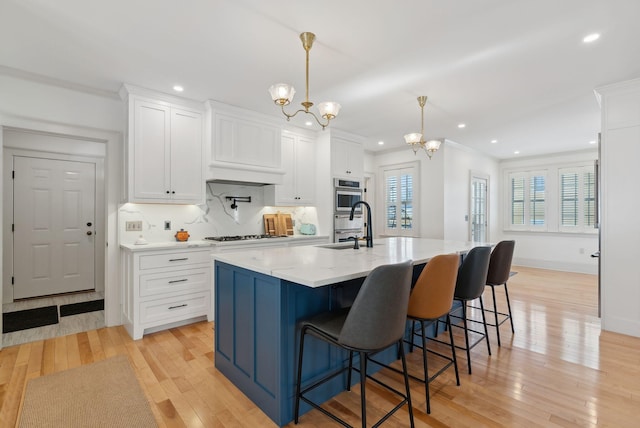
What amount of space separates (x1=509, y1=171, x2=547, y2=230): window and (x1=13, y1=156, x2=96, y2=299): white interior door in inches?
341

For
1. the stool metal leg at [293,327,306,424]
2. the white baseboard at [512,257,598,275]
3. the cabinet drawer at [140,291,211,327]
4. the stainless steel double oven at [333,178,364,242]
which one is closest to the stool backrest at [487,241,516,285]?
the stool metal leg at [293,327,306,424]

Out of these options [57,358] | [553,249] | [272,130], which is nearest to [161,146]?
[272,130]

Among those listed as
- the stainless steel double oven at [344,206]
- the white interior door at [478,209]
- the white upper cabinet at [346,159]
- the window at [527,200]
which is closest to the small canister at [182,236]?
the stainless steel double oven at [344,206]

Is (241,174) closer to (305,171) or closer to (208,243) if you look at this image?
(208,243)

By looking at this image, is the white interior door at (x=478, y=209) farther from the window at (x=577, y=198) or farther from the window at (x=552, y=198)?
the window at (x=577, y=198)

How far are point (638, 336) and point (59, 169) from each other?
7580mm

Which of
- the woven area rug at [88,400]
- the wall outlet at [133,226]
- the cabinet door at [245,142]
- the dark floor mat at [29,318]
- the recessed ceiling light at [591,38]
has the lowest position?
the woven area rug at [88,400]

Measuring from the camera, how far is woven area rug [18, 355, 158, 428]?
1918 mm

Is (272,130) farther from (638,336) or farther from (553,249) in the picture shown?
(553,249)

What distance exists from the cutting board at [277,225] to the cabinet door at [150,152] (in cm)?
155

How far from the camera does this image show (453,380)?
7.72 ft

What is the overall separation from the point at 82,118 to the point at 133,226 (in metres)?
1.26

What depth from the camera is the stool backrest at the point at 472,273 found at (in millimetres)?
2475

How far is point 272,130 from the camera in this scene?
4387 millimetres
